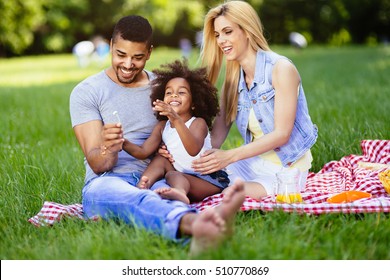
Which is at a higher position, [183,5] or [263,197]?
[183,5]

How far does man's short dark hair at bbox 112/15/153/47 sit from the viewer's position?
11.4ft

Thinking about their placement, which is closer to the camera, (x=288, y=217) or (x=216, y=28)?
(x=288, y=217)

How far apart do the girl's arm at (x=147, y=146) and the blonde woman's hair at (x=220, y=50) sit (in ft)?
1.77

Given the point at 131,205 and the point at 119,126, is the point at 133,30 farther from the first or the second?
the point at 131,205

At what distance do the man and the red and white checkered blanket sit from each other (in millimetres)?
226

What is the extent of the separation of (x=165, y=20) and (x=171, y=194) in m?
29.1

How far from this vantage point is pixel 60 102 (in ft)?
28.6

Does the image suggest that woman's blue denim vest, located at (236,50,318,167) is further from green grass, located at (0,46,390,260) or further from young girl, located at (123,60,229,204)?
green grass, located at (0,46,390,260)

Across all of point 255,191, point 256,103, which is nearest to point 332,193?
point 255,191

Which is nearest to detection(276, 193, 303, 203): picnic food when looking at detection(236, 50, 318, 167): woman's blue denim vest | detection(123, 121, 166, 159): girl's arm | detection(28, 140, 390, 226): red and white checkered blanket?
detection(28, 140, 390, 226): red and white checkered blanket

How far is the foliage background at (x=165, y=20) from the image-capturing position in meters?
27.5
